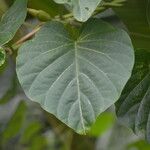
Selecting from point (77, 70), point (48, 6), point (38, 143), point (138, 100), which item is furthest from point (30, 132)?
point (77, 70)

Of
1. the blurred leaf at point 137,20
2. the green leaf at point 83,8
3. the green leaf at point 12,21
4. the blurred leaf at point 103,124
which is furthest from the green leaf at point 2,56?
the blurred leaf at point 103,124

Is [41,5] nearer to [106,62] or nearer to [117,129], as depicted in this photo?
[106,62]

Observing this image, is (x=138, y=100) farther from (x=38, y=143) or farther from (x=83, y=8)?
(x=38, y=143)

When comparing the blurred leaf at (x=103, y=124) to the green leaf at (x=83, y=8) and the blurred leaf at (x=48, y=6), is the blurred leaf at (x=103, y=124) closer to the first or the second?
the blurred leaf at (x=48, y=6)

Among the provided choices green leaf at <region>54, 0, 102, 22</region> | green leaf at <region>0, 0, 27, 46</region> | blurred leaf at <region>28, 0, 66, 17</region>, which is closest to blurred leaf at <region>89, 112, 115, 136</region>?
blurred leaf at <region>28, 0, 66, 17</region>

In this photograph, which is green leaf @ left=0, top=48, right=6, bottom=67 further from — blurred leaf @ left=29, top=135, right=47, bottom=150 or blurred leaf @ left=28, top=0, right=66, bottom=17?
blurred leaf @ left=29, top=135, right=47, bottom=150

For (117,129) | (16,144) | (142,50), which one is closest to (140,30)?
(142,50)
